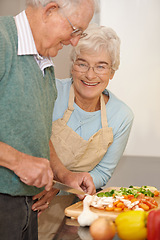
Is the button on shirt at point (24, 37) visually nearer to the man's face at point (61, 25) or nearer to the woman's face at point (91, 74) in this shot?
the man's face at point (61, 25)

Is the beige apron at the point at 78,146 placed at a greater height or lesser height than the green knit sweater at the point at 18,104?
lesser

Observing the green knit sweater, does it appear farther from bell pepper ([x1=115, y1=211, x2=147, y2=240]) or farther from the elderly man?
bell pepper ([x1=115, y1=211, x2=147, y2=240])

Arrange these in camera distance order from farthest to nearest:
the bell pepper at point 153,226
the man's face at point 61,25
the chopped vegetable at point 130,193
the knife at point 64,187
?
the chopped vegetable at point 130,193 → the knife at point 64,187 → the man's face at point 61,25 → the bell pepper at point 153,226

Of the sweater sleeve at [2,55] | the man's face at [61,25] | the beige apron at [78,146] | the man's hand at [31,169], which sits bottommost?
the beige apron at [78,146]

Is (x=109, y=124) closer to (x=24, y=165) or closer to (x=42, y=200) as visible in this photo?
(x=42, y=200)

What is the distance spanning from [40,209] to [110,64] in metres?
0.83

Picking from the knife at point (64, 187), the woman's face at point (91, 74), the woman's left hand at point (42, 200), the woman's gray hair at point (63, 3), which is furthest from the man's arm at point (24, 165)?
the woman's face at point (91, 74)

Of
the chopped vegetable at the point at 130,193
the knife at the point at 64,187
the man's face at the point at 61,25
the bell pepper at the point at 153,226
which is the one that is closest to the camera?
the bell pepper at the point at 153,226

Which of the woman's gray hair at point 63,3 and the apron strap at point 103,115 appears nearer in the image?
the woman's gray hair at point 63,3

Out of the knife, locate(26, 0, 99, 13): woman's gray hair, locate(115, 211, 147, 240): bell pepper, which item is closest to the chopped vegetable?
the knife

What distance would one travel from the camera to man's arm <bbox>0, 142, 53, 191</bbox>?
2.76 ft

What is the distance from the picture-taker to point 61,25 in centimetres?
96

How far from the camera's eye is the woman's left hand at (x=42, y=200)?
3.73 feet

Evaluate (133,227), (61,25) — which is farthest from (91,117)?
(133,227)
